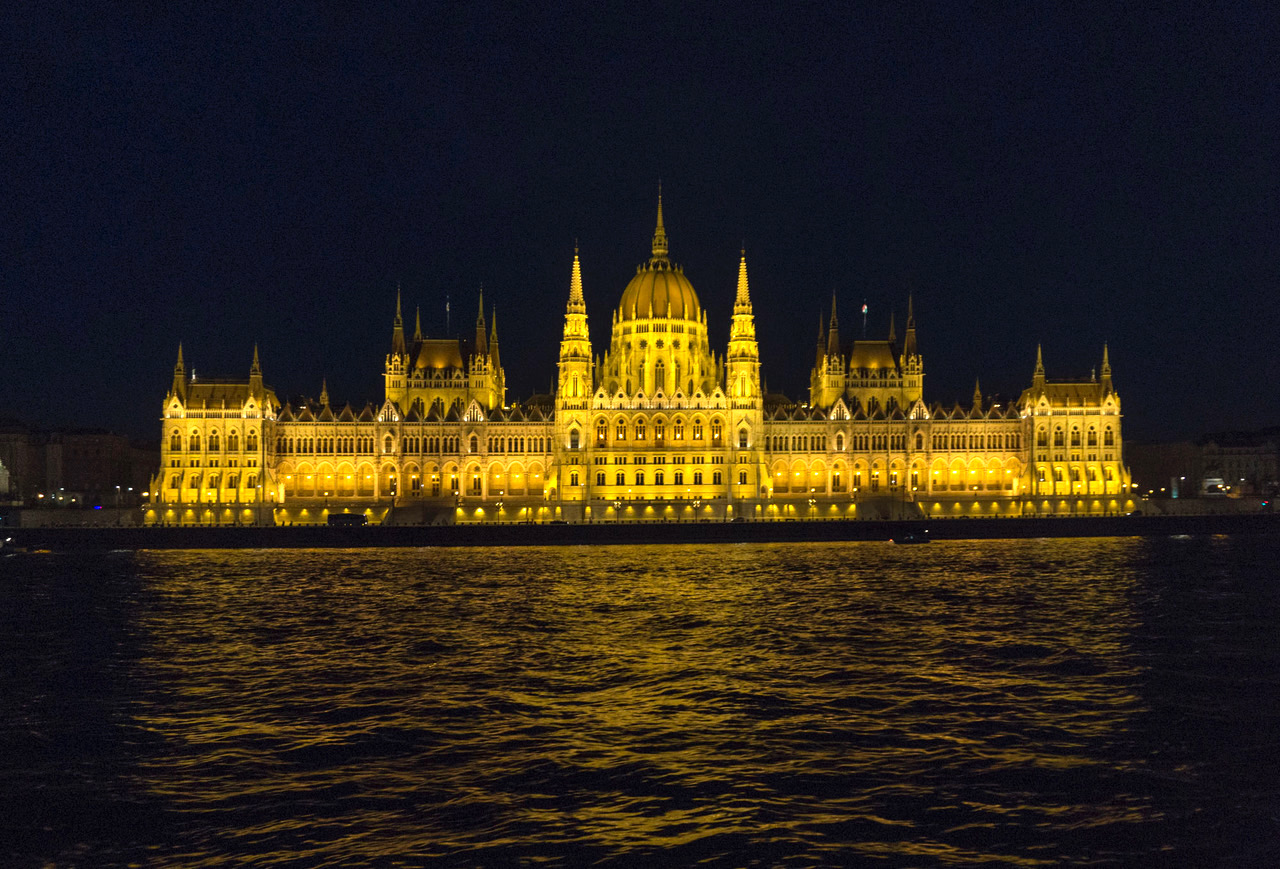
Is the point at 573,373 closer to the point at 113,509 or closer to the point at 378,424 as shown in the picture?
the point at 378,424

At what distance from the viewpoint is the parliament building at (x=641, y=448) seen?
107750 millimetres

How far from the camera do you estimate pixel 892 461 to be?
4619 inches

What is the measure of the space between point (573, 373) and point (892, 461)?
40686 millimetres

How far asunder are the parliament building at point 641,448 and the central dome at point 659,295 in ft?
0.80

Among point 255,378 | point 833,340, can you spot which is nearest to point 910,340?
point 833,340

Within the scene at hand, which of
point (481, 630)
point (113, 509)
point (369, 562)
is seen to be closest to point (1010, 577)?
point (481, 630)

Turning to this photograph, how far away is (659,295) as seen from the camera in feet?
396

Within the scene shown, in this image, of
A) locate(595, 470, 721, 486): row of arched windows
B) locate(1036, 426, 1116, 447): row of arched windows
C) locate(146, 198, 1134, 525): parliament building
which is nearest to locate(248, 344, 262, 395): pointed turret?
locate(146, 198, 1134, 525): parliament building

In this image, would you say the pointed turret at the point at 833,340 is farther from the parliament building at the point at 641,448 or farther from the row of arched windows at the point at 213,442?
the row of arched windows at the point at 213,442

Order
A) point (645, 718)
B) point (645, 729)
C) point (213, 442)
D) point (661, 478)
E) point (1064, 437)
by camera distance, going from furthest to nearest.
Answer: point (1064, 437), point (213, 442), point (661, 478), point (645, 718), point (645, 729)

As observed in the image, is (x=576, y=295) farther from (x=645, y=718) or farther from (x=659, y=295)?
(x=645, y=718)

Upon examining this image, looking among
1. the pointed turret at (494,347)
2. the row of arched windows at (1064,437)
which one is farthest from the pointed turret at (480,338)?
the row of arched windows at (1064,437)

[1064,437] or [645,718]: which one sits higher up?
[1064,437]

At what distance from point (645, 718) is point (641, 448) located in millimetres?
84515
